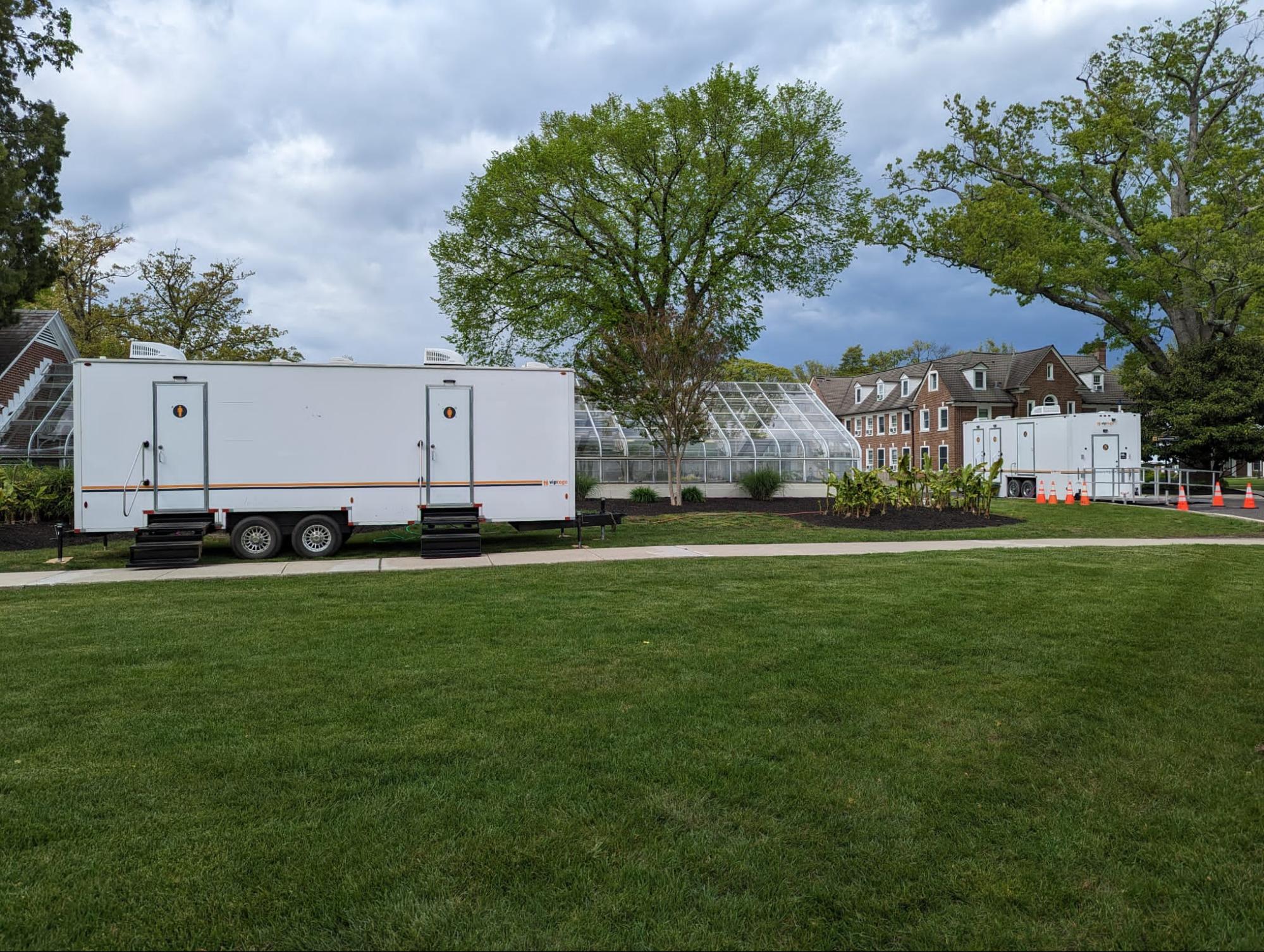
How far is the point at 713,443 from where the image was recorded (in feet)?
85.8

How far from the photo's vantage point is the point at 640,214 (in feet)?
100

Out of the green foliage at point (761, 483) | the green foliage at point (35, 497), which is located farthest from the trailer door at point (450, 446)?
the green foliage at point (761, 483)

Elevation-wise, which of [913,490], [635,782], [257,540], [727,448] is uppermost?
[727,448]

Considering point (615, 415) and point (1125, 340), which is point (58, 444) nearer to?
point (615, 415)

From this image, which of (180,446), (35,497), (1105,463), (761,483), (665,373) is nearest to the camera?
(180,446)

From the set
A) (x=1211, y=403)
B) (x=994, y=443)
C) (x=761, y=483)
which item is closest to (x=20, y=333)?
(x=761, y=483)

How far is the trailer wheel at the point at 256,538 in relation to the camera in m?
13.2

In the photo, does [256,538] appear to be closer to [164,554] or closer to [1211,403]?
[164,554]

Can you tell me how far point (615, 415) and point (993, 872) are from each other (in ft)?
74.7

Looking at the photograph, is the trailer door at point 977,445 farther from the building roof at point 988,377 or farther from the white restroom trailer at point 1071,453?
the building roof at point 988,377

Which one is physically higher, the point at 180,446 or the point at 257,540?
the point at 180,446

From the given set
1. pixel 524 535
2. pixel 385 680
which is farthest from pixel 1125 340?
pixel 385 680

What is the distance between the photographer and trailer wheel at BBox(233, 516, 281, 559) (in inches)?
520

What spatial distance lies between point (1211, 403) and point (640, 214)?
24.0m
